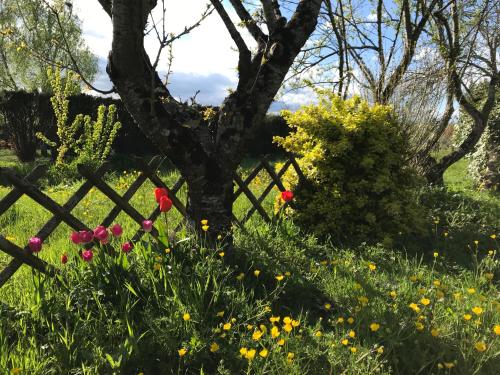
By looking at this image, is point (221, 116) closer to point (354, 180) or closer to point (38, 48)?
point (354, 180)

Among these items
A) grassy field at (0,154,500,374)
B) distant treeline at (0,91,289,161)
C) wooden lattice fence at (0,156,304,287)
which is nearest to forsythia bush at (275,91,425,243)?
grassy field at (0,154,500,374)

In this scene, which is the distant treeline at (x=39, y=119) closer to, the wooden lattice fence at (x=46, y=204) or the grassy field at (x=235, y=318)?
the wooden lattice fence at (x=46, y=204)

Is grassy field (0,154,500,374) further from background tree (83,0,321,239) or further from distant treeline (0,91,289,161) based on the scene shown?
distant treeline (0,91,289,161)

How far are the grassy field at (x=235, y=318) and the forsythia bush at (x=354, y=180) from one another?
1119 millimetres

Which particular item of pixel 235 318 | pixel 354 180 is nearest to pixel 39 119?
pixel 354 180

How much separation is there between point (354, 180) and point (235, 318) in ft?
9.84

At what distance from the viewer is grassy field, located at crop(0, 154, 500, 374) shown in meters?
2.40

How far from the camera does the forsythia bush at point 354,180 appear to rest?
5066mm

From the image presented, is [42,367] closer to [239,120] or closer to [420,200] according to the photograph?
[239,120]

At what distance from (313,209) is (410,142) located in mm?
2955

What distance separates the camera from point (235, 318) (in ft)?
8.93

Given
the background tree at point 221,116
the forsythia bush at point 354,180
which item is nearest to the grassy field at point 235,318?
the background tree at point 221,116

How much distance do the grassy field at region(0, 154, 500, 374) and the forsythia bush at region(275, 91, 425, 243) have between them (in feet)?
3.67

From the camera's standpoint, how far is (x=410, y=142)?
7121 mm
